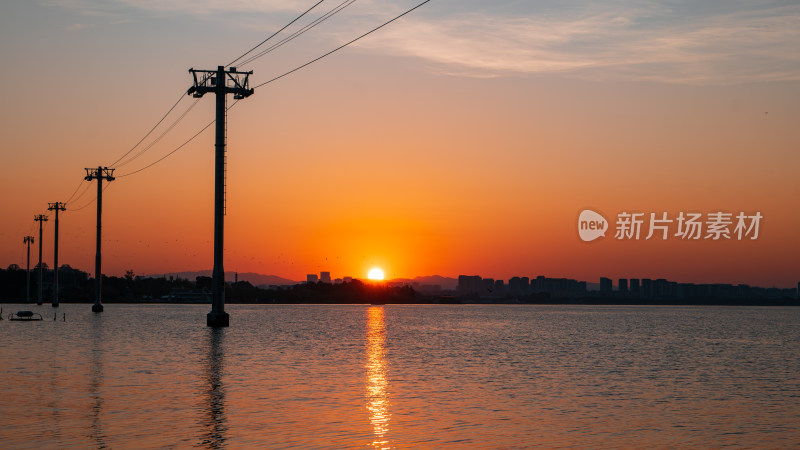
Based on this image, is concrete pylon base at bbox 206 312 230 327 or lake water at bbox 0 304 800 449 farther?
concrete pylon base at bbox 206 312 230 327

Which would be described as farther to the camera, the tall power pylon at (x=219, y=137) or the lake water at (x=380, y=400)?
the tall power pylon at (x=219, y=137)

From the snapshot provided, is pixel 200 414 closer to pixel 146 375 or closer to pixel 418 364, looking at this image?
pixel 146 375

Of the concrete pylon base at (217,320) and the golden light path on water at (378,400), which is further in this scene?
the concrete pylon base at (217,320)

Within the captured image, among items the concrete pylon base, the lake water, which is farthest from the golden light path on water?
the concrete pylon base

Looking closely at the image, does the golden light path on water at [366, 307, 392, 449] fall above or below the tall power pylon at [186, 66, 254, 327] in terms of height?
below

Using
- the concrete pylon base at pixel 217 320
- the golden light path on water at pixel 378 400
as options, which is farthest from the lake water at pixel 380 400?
the concrete pylon base at pixel 217 320

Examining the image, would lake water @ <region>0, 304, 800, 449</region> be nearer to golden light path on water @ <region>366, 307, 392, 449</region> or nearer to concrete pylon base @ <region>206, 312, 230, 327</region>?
golden light path on water @ <region>366, 307, 392, 449</region>

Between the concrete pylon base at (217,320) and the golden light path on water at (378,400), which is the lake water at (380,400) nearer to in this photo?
the golden light path on water at (378,400)

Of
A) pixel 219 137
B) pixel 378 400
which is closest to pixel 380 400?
pixel 378 400

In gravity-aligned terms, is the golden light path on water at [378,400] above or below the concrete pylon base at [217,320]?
below

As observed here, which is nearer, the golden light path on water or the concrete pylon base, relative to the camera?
the golden light path on water

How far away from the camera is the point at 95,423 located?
2931 centimetres

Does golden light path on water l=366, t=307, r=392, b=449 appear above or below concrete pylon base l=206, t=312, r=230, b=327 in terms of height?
below

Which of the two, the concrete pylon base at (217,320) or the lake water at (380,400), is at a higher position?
the concrete pylon base at (217,320)
